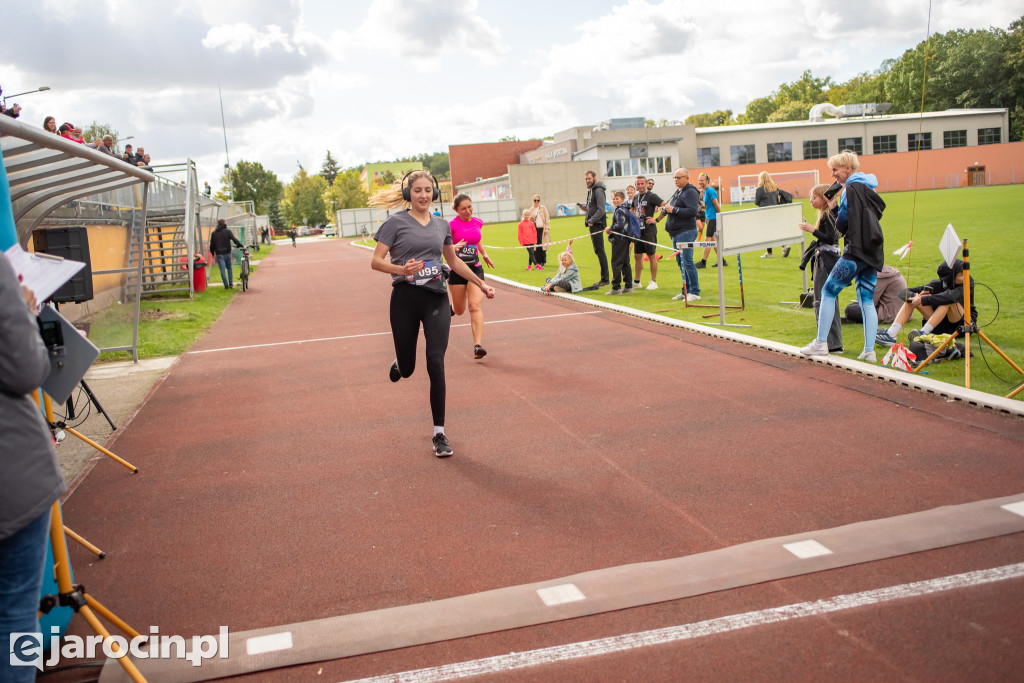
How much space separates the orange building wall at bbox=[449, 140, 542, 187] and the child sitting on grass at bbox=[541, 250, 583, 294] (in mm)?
84025

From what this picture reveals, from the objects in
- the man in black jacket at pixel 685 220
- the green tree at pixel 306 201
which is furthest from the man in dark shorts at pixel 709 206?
the green tree at pixel 306 201

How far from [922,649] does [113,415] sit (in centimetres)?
783

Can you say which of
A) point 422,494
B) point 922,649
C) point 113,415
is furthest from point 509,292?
point 922,649

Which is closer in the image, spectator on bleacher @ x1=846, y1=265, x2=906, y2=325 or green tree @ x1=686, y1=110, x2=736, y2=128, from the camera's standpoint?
spectator on bleacher @ x1=846, y1=265, x2=906, y2=325

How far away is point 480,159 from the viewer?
99500 mm

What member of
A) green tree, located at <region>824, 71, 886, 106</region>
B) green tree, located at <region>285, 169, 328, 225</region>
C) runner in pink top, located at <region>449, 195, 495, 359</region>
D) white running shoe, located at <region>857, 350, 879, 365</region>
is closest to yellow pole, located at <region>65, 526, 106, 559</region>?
runner in pink top, located at <region>449, 195, 495, 359</region>

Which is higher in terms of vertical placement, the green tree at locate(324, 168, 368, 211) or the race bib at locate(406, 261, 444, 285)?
the green tree at locate(324, 168, 368, 211)

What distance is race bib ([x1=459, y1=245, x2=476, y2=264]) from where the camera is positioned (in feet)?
33.6

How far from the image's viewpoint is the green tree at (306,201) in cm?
13575

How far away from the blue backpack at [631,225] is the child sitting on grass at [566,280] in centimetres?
191

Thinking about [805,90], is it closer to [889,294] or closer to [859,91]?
[859,91]

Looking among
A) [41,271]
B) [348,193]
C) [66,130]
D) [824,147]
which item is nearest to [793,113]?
[824,147]

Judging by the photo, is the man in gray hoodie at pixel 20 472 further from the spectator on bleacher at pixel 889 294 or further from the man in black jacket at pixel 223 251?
the man in black jacket at pixel 223 251

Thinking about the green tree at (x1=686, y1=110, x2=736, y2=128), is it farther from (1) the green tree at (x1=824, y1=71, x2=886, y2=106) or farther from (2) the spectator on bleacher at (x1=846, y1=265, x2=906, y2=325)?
(2) the spectator on bleacher at (x1=846, y1=265, x2=906, y2=325)
